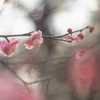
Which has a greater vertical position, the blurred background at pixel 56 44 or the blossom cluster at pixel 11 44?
the blurred background at pixel 56 44

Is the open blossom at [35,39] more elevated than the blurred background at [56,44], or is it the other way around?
the blurred background at [56,44]

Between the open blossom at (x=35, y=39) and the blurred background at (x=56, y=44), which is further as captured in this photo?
the blurred background at (x=56, y=44)

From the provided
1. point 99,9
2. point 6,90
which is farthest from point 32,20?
point 6,90

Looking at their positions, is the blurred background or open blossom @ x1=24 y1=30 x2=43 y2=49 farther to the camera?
the blurred background

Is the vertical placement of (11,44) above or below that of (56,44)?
below

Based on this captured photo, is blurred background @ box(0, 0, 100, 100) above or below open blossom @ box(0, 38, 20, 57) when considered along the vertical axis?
above

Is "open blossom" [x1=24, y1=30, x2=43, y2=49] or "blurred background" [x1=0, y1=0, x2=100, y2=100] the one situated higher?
"blurred background" [x1=0, y1=0, x2=100, y2=100]

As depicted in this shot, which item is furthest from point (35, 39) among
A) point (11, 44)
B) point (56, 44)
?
point (56, 44)

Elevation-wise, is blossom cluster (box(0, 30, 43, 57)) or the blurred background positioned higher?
the blurred background

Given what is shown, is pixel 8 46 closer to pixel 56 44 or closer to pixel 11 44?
pixel 11 44

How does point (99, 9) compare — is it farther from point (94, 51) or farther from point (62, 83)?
point (62, 83)

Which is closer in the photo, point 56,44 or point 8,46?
point 8,46
